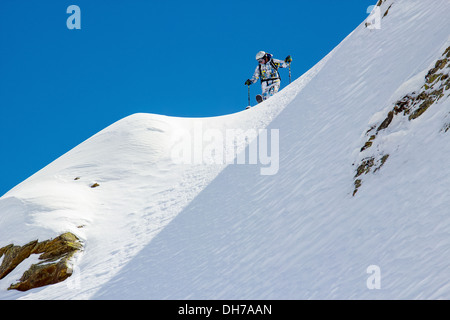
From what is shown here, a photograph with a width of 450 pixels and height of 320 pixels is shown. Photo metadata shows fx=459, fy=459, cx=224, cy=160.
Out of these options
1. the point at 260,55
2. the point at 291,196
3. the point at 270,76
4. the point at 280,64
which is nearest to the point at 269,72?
the point at 270,76

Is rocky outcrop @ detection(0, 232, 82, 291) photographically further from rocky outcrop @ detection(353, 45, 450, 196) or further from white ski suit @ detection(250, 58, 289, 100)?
white ski suit @ detection(250, 58, 289, 100)

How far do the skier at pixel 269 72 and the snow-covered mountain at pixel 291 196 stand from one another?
5497 millimetres

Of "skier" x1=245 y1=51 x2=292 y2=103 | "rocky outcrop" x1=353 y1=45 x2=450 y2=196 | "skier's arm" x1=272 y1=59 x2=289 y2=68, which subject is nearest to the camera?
"rocky outcrop" x1=353 y1=45 x2=450 y2=196

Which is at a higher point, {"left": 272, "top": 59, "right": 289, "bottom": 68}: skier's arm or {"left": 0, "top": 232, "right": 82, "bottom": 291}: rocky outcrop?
{"left": 272, "top": 59, "right": 289, "bottom": 68}: skier's arm

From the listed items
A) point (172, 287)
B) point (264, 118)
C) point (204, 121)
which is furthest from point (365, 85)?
point (204, 121)

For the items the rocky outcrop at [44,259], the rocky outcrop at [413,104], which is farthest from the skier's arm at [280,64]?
the rocky outcrop at [44,259]

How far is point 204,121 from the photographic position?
22.5 m

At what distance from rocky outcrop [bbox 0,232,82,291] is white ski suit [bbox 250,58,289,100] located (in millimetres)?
15636

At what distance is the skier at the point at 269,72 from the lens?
25.2 metres

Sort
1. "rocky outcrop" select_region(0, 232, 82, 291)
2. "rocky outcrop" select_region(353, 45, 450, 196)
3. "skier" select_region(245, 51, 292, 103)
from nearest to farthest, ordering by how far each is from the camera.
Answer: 1. "rocky outcrop" select_region(353, 45, 450, 196)
2. "rocky outcrop" select_region(0, 232, 82, 291)
3. "skier" select_region(245, 51, 292, 103)

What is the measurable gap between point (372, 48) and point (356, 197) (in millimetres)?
9333

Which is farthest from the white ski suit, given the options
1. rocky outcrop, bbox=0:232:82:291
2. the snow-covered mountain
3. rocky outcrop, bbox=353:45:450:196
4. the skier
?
rocky outcrop, bbox=353:45:450:196

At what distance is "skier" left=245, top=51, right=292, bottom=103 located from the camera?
25188 millimetres

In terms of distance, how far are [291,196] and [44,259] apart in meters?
6.21
